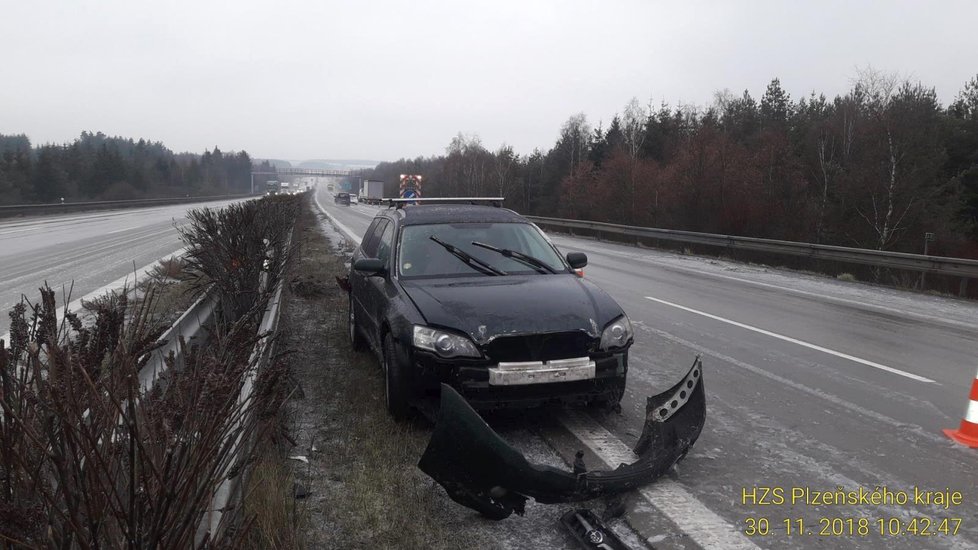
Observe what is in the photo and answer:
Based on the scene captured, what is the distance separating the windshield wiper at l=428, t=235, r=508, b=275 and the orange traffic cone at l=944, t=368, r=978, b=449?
361cm

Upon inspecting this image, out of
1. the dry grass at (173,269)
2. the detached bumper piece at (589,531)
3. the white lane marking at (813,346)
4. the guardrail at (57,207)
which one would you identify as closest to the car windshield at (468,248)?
the detached bumper piece at (589,531)

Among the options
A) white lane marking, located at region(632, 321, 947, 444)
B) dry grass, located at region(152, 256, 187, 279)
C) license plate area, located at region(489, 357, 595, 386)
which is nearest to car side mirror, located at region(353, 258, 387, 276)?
license plate area, located at region(489, 357, 595, 386)

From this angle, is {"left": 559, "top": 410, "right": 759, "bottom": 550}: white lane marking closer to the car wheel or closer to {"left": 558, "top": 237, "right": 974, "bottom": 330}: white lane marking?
the car wheel

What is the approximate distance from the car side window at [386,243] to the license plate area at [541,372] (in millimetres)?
2230

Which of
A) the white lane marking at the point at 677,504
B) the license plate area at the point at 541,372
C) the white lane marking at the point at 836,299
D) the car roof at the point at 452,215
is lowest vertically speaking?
the white lane marking at the point at 677,504

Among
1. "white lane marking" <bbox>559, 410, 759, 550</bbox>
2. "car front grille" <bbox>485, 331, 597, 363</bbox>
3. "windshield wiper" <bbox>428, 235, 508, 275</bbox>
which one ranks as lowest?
"white lane marking" <bbox>559, 410, 759, 550</bbox>

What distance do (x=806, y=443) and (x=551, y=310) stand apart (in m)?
2.03

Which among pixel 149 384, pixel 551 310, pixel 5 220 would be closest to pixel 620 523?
pixel 551 310

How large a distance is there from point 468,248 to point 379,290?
3.00ft

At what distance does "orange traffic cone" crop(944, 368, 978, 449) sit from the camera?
474cm

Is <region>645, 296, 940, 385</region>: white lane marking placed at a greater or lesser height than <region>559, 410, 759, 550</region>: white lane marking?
greater

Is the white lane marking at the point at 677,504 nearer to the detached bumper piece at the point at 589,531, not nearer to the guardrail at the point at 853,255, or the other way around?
the detached bumper piece at the point at 589,531

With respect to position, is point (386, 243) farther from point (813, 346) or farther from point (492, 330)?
point (813, 346)

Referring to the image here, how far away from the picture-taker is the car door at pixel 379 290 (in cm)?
571
